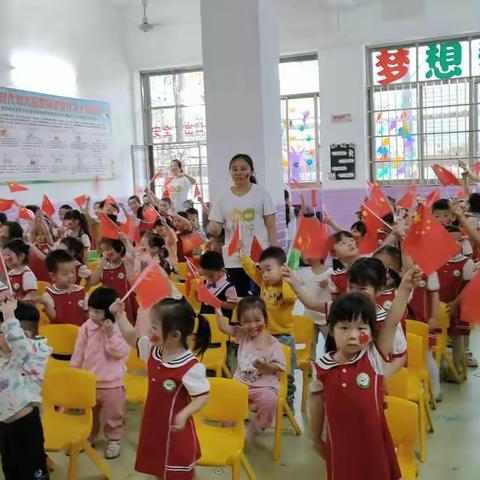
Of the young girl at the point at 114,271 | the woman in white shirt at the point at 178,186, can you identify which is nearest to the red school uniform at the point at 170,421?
the young girl at the point at 114,271

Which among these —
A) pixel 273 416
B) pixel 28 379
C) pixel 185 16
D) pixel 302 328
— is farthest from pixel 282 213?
pixel 185 16

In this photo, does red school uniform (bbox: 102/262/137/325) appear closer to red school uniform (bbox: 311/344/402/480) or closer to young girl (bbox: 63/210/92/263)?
young girl (bbox: 63/210/92/263)

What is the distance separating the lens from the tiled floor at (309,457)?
8.27 ft

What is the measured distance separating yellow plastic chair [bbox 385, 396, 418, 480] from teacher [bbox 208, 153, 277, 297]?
1813mm

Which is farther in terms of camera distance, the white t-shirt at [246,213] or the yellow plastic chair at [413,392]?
the white t-shirt at [246,213]

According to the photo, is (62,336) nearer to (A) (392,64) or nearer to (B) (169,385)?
(B) (169,385)

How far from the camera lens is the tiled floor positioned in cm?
252

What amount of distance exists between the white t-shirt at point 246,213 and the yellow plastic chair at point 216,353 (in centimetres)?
53

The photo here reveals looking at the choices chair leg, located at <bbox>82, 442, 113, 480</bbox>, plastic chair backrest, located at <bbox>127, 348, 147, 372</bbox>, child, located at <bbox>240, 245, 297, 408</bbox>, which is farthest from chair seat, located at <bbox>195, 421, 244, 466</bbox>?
child, located at <bbox>240, 245, 297, 408</bbox>

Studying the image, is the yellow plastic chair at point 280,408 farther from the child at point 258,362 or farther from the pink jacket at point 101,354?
the pink jacket at point 101,354

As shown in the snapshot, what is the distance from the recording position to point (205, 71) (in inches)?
204

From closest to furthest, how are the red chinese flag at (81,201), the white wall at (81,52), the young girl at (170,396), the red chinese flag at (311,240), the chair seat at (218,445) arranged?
the young girl at (170,396) < the chair seat at (218,445) < the red chinese flag at (311,240) < the white wall at (81,52) < the red chinese flag at (81,201)

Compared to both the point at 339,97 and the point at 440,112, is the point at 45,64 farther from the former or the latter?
the point at 440,112

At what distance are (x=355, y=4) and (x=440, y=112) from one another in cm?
188
